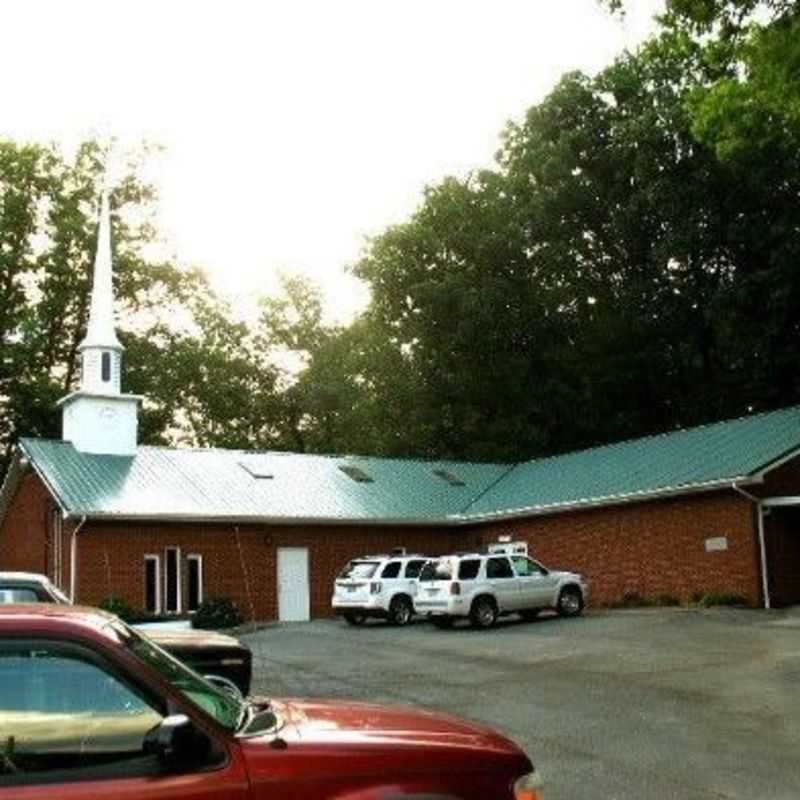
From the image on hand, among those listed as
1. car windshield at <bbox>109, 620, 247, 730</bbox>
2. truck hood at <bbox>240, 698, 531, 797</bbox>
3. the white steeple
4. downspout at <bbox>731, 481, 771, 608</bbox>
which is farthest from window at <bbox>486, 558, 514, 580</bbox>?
car windshield at <bbox>109, 620, 247, 730</bbox>

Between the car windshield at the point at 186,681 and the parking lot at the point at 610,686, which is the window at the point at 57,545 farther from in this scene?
the car windshield at the point at 186,681

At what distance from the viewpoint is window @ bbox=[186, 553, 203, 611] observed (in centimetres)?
3197

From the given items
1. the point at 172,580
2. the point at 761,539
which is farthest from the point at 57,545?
the point at 761,539

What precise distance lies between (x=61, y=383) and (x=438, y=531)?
64.5 ft

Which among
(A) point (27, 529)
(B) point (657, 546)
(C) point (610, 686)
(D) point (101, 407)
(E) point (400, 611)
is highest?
(D) point (101, 407)

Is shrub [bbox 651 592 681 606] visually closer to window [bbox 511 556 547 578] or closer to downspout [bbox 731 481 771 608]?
downspout [bbox 731 481 771 608]

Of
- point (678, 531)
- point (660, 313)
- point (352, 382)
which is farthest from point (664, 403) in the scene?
point (678, 531)

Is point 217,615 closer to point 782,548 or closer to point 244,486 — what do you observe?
point 244,486

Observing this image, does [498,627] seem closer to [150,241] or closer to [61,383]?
[61,383]

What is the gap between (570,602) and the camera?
2777 cm

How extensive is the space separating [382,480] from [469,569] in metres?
12.5

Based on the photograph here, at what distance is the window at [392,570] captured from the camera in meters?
28.8

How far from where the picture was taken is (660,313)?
47750mm

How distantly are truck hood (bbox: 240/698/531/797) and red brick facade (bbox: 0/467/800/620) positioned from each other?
23.7m
